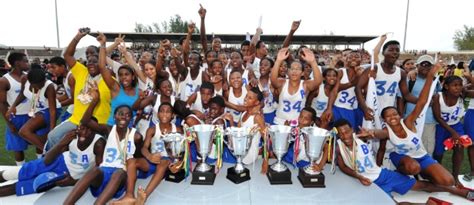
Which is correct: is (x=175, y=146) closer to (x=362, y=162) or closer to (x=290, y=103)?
(x=290, y=103)

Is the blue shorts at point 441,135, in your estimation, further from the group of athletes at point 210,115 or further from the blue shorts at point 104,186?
the blue shorts at point 104,186

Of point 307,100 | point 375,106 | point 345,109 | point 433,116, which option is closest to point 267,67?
point 307,100

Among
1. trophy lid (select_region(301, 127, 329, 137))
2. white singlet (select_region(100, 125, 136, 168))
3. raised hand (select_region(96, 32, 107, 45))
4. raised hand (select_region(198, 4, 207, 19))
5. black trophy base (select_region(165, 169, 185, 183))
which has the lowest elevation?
black trophy base (select_region(165, 169, 185, 183))

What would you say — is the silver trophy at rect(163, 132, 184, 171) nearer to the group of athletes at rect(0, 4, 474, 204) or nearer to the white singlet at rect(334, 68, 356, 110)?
the group of athletes at rect(0, 4, 474, 204)

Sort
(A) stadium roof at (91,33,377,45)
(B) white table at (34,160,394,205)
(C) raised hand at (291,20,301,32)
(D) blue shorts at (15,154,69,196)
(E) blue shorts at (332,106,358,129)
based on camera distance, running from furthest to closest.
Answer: (A) stadium roof at (91,33,377,45) → (C) raised hand at (291,20,301,32) → (E) blue shorts at (332,106,358,129) → (D) blue shorts at (15,154,69,196) → (B) white table at (34,160,394,205)

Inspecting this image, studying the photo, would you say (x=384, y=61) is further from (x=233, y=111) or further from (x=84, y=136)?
(x=84, y=136)

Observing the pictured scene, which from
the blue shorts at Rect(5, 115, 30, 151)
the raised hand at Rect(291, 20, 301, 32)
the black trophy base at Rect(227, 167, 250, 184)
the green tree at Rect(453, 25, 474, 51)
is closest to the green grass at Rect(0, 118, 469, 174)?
the blue shorts at Rect(5, 115, 30, 151)

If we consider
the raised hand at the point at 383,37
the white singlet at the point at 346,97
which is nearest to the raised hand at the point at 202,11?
the white singlet at the point at 346,97

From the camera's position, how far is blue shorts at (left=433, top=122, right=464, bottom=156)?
4.02 metres

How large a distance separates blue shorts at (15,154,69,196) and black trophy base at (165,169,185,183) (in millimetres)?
1128

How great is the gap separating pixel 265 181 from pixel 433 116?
8.83ft

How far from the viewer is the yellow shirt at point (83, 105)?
145 inches

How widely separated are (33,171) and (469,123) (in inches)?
211

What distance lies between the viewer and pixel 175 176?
2.96 metres
